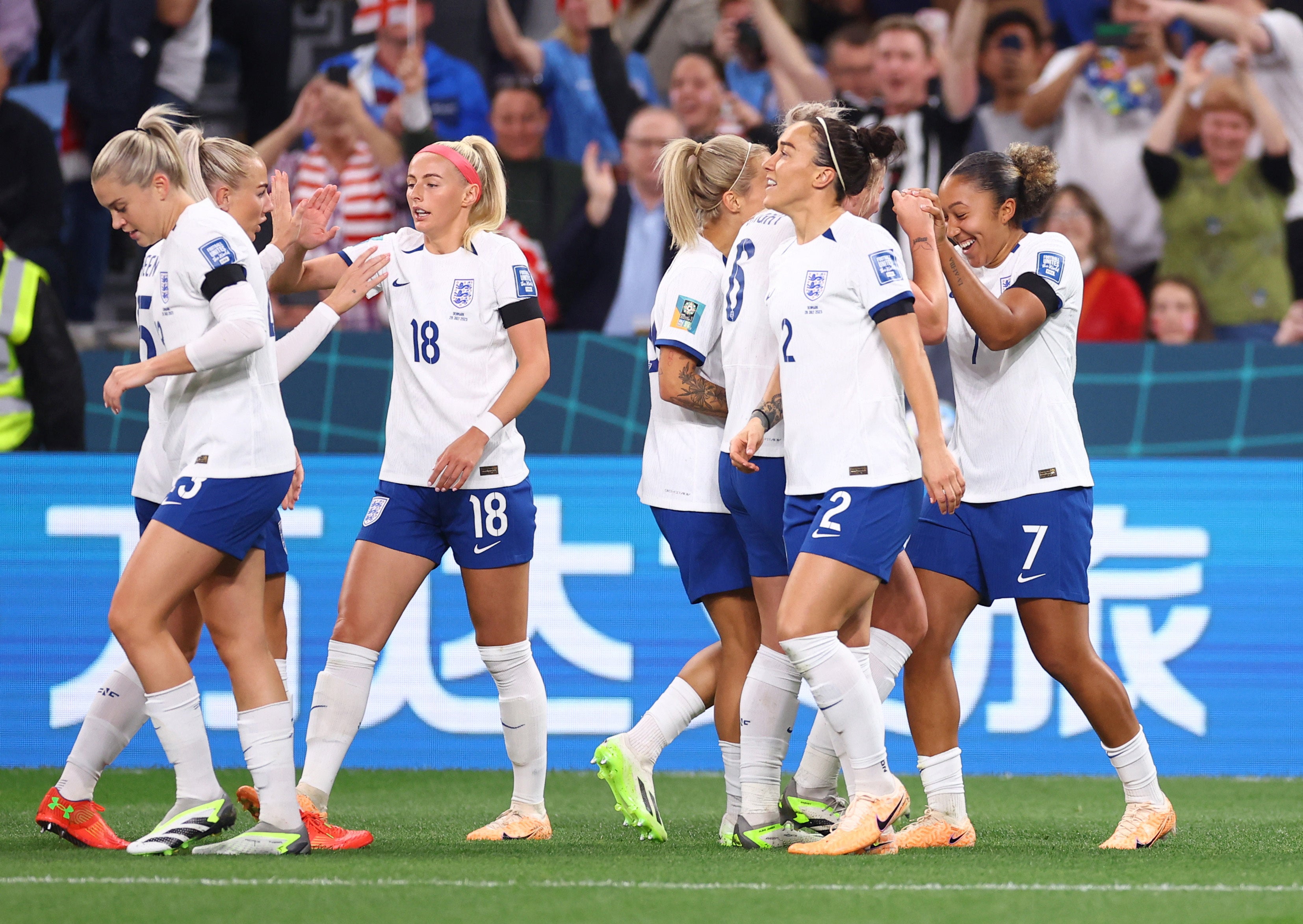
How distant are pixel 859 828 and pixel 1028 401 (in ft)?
4.47

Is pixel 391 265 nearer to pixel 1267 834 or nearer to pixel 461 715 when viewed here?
pixel 461 715

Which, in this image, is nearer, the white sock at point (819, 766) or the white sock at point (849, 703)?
the white sock at point (849, 703)

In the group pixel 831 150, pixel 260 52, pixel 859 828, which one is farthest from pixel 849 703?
pixel 260 52

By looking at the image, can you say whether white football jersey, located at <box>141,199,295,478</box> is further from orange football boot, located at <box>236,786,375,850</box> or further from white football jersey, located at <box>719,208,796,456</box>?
white football jersey, located at <box>719,208,796,456</box>

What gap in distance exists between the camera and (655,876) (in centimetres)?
379

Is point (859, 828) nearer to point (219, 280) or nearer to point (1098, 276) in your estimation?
point (219, 280)

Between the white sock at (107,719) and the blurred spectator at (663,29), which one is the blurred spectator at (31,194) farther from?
the white sock at (107,719)

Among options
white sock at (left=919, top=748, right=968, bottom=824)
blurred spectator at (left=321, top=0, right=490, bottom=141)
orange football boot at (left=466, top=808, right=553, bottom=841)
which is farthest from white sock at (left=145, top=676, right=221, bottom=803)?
blurred spectator at (left=321, top=0, right=490, bottom=141)

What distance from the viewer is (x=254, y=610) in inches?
163

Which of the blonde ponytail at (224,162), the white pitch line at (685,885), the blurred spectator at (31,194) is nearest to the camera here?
the white pitch line at (685,885)

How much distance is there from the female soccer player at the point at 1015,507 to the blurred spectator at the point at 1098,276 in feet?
12.4

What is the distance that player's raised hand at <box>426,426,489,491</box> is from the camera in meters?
4.26

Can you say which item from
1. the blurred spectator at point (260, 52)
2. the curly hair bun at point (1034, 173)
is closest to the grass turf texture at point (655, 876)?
the curly hair bun at point (1034, 173)

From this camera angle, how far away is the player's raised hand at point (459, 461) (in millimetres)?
4262
